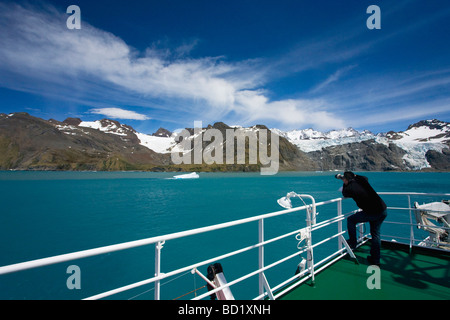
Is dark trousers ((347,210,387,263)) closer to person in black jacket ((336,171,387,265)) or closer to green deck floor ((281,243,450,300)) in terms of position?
person in black jacket ((336,171,387,265))

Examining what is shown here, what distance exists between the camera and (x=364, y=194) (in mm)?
5047

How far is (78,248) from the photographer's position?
1802 centimetres

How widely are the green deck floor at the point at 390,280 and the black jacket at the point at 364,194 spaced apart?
4.46ft

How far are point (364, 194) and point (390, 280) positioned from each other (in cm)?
175

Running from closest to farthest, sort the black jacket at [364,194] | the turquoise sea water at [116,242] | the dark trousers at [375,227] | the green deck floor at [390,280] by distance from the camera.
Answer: the green deck floor at [390,280] < the black jacket at [364,194] < the dark trousers at [375,227] < the turquoise sea water at [116,242]

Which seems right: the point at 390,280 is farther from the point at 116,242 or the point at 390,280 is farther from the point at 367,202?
the point at 116,242

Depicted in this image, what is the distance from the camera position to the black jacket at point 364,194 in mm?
5035

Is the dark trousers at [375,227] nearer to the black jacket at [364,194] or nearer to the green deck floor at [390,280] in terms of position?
the black jacket at [364,194]

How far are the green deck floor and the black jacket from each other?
1.36 metres

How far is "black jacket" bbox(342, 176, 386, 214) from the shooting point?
5.04 m

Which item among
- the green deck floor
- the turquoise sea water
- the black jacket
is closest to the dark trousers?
the black jacket

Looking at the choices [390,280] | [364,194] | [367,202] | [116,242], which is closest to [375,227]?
[367,202]

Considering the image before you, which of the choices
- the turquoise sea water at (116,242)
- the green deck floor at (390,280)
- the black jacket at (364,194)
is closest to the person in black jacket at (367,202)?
the black jacket at (364,194)
